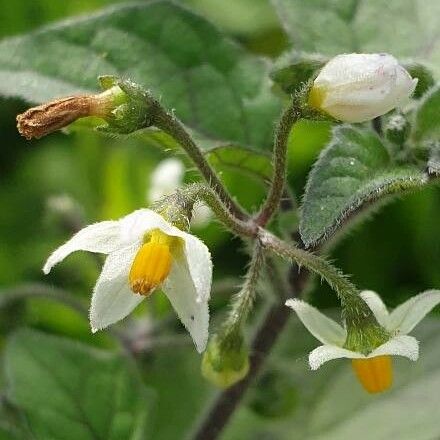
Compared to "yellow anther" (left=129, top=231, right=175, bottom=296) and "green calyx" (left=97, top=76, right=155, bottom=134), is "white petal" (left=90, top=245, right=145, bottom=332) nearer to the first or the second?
"yellow anther" (left=129, top=231, right=175, bottom=296)

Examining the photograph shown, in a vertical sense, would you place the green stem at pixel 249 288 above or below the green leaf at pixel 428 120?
below

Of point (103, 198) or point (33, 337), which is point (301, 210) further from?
point (103, 198)

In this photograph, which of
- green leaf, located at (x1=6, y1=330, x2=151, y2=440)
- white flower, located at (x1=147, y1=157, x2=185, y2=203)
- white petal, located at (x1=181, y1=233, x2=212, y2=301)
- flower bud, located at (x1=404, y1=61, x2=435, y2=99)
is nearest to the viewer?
white petal, located at (x1=181, y1=233, x2=212, y2=301)

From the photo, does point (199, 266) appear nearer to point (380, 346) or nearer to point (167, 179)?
point (380, 346)

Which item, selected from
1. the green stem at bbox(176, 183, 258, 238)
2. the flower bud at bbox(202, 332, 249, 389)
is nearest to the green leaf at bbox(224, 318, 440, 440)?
the flower bud at bbox(202, 332, 249, 389)

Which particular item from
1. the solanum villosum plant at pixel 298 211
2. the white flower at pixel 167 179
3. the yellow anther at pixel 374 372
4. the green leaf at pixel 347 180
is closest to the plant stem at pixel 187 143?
the solanum villosum plant at pixel 298 211

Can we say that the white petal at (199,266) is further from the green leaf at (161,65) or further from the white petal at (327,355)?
the green leaf at (161,65)

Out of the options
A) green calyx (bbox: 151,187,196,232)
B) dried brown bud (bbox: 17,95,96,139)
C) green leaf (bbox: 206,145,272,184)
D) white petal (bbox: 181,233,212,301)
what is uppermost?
dried brown bud (bbox: 17,95,96,139)
